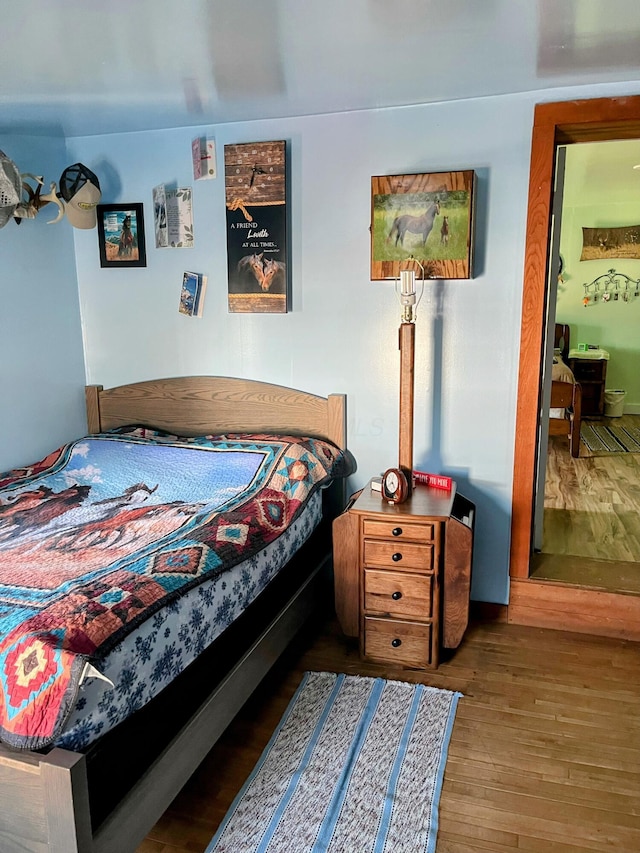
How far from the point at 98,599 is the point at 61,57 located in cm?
163

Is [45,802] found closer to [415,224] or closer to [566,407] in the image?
[415,224]

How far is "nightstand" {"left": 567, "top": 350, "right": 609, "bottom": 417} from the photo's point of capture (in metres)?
6.46

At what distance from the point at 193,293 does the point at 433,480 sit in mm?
1390

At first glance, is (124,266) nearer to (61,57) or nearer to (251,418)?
(251,418)

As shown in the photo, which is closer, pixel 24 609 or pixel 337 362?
pixel 24 609

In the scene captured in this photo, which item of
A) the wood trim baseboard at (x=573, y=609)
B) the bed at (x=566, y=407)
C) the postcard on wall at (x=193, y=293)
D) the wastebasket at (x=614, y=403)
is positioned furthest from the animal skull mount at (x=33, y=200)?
the wastebasket at (x=614, y=403)

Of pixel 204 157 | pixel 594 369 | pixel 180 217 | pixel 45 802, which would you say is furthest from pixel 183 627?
pixel 594 369

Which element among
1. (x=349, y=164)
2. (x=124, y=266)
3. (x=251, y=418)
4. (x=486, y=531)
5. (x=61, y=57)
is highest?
(x=61, y=57)

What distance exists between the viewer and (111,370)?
322 centimetres

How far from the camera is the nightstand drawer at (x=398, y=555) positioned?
2.34 m

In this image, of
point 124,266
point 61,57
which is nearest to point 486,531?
point 124,266

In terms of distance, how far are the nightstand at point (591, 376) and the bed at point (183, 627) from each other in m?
4.45

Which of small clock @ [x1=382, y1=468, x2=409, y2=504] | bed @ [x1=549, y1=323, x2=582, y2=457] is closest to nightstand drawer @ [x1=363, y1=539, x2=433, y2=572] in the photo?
small clock @ [x1=382, y1=468, x2=409, y2=504]

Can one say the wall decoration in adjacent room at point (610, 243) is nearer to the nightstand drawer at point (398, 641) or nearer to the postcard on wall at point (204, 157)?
the postcard on wall at point (204, 157)
